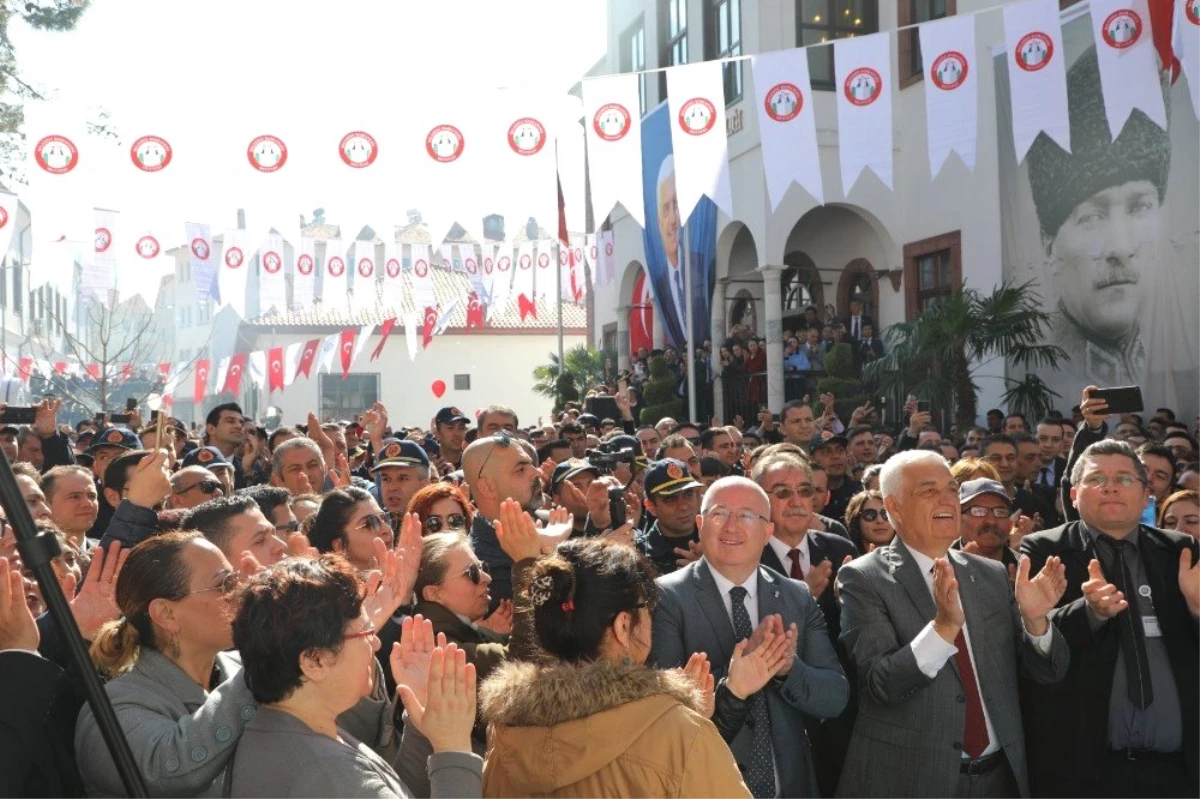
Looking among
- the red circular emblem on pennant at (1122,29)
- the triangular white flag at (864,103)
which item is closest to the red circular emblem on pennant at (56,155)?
the triangular white flag at (864,103)

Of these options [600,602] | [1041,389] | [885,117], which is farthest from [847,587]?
[1041,389]

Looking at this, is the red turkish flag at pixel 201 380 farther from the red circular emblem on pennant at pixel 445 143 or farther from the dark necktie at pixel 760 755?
the dark necktie at pixel 760 755

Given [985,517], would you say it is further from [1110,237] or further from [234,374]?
[234,374]

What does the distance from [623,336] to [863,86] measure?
55.7ft

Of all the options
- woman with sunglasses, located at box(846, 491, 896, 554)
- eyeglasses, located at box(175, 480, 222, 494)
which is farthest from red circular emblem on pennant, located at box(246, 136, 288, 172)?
woman with sunglasses, located at box(846, 491, 896, 554)

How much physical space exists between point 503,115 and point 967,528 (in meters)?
9.24

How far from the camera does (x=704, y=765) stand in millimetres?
Result: 2646

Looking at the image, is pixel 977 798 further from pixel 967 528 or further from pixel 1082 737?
pixel 967 528

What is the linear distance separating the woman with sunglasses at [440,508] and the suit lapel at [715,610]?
1.50 meters

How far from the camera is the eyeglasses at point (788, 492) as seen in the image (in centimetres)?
572

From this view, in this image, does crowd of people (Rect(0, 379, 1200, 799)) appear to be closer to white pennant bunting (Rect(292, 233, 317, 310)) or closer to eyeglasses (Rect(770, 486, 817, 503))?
eyeglasses (Rect(770, 486, 817, 503))

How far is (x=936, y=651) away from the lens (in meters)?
4.14

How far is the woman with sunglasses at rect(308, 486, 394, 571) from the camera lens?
200 inches

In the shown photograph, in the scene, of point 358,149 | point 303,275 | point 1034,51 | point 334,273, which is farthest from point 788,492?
point 334,273
